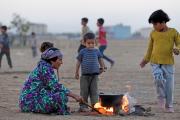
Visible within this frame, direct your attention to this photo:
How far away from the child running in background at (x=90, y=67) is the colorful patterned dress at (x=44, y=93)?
1.17 metres

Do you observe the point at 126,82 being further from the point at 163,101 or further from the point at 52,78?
the point at 52,78

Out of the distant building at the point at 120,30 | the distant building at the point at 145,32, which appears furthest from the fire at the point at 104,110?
the distant building at the point at 120,30

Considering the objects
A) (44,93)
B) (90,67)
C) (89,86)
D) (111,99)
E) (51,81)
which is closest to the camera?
(51,81)

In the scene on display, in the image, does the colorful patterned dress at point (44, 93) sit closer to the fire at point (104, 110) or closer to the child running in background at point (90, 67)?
the fire at point (104, 110)

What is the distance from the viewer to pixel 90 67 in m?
11.3

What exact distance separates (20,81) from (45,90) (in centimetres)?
727

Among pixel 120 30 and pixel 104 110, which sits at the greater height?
pixel 104 110

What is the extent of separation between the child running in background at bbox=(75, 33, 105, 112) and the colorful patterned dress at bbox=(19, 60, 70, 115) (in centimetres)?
117

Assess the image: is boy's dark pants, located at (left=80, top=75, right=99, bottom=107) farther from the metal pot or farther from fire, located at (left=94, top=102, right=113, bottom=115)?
the metal pot

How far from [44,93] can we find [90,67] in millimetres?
1386

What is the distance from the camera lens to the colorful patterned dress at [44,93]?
1014 centimetres

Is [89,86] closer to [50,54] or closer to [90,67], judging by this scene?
[90,67]

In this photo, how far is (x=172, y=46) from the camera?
11.2 metres

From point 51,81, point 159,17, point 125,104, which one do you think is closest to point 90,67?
point 125,104
